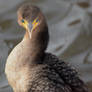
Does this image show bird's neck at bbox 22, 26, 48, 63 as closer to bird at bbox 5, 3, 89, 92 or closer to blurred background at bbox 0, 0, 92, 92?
bird at bbox 5, 3, 89, 92

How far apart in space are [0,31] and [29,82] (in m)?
2.05

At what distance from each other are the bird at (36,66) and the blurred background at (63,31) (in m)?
0.80

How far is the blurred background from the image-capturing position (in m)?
4.97

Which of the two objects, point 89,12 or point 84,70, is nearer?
point 84,70

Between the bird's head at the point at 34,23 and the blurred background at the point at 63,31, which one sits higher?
the bird's head at the point at 34,23

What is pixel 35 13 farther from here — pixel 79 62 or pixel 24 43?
pixel 79 62

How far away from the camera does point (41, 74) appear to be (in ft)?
12.0

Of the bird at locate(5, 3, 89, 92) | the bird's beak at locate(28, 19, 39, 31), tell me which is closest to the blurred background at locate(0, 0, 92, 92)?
the bird at locate(5, 3, 89, 92)

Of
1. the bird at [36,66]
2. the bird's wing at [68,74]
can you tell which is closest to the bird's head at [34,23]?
the bird at [36,66]

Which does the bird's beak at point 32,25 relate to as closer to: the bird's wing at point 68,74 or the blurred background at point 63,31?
the bird's wing at point 68,74

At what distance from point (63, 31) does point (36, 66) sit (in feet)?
6.59

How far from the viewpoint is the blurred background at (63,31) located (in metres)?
4.97

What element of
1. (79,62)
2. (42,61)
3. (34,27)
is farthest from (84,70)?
(34,27)

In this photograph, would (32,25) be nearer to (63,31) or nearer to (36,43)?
(36,43)
